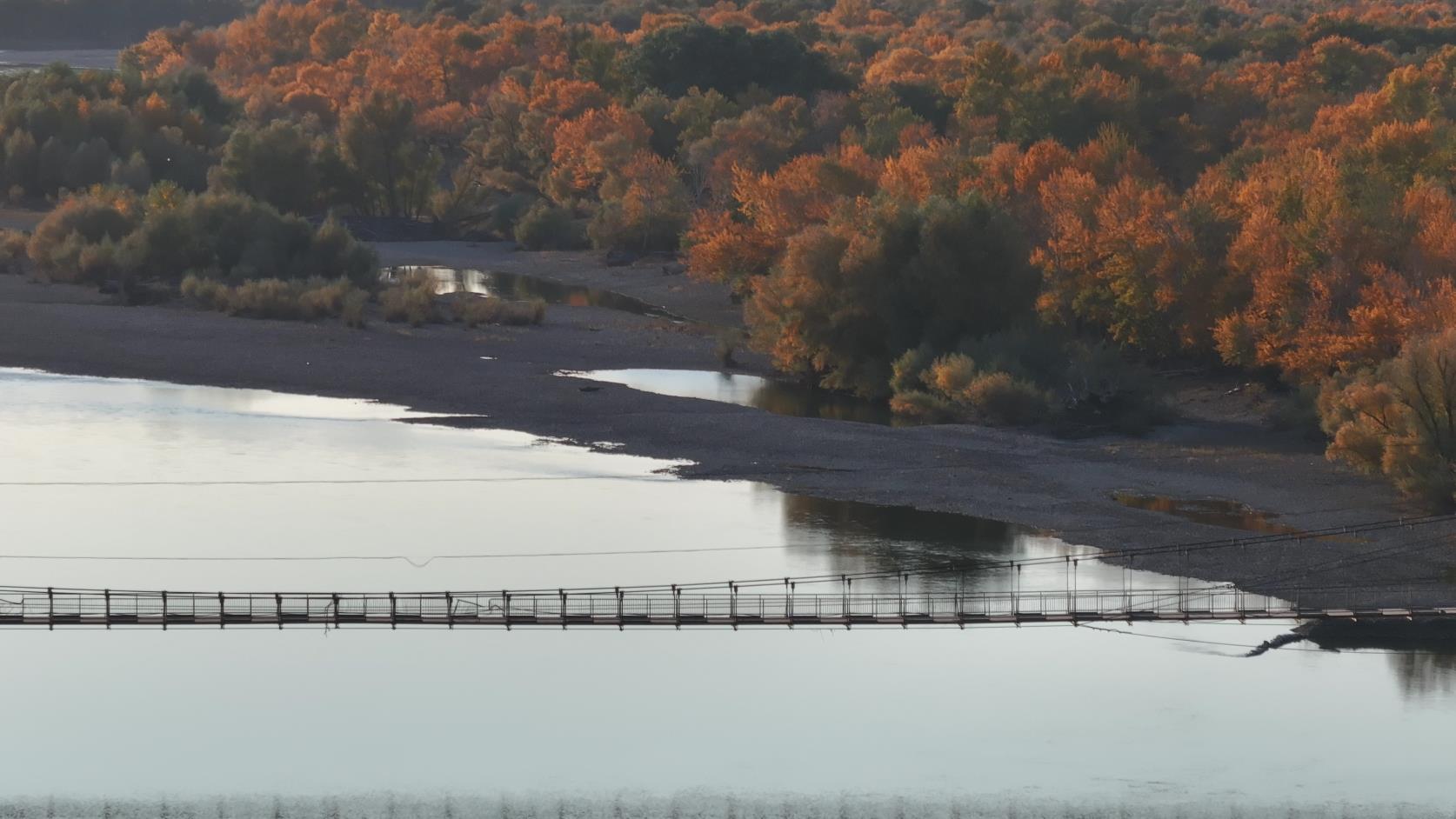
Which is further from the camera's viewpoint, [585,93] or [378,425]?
[585,93]

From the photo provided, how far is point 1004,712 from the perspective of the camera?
32.3 meters

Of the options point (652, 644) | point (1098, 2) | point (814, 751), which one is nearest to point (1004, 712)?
point (814, 751)

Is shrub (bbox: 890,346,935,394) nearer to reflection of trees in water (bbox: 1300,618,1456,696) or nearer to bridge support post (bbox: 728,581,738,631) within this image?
reflection of trees in water (bbox: 1300,618,1456,696)

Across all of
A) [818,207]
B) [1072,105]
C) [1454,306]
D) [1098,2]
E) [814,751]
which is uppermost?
[1098,2]

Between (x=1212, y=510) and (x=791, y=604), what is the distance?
1420 centimetres

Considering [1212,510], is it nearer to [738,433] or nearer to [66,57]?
[738,433]

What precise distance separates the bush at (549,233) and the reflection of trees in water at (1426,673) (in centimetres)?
6112

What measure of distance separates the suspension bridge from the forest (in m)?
7.01

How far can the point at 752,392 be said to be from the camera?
57781 mm

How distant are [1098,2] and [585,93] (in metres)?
71.2

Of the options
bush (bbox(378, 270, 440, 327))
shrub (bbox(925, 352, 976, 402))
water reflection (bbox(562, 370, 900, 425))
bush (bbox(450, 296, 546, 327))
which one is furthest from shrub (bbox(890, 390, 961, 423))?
bush (bbox(378, 270, 440, 327))

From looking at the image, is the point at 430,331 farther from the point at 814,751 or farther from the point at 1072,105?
the point at 814,751

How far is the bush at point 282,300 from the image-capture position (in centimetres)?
6794

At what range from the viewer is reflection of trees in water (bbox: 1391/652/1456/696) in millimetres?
33000
